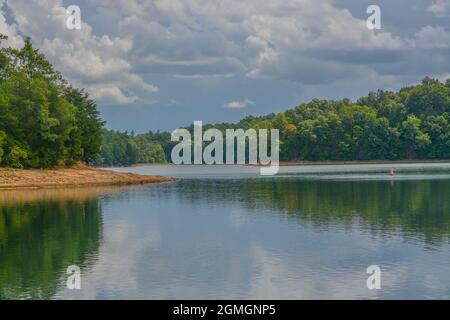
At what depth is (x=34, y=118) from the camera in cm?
8531

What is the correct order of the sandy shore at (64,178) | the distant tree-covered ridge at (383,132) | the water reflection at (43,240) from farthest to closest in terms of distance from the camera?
the distant tree-covered ridge at (383,132) → the sandy shore at (64,178) → the water reflection at (43,240)

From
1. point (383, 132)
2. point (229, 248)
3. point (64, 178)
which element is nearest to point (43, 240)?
point (229, 248)

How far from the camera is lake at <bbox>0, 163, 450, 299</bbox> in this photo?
23.5 metres

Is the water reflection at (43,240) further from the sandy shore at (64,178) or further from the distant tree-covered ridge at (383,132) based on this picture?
the distant tree-covered ridge at (383,132)

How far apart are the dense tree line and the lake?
87.1 feet

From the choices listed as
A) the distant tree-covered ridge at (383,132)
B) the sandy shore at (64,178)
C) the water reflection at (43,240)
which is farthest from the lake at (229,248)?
the distant tree-covered ridge at (383,132)

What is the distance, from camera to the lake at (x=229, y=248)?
2345 centimetres

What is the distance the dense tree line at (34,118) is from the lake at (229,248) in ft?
87.1

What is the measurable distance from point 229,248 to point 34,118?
5882 cm

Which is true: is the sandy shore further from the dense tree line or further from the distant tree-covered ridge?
the distant tree-covered ridge

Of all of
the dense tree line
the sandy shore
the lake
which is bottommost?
the lake

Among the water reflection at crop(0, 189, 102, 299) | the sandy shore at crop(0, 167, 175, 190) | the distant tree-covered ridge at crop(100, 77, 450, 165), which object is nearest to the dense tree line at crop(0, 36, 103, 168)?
the sandy shore at crop(0, 167, 175, 190)

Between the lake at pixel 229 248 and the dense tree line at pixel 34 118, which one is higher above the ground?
the dense tree line at pixel 34 118
